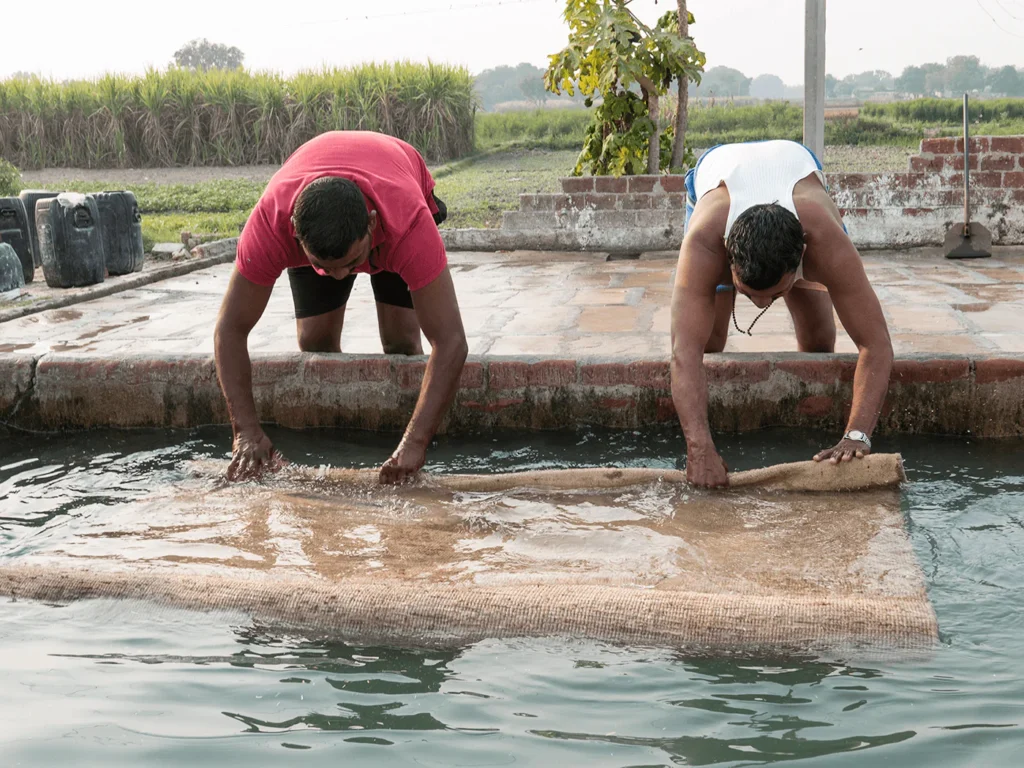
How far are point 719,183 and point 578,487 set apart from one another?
114 centimetres

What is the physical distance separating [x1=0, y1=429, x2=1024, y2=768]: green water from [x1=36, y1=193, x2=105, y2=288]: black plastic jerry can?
5502 millimetres

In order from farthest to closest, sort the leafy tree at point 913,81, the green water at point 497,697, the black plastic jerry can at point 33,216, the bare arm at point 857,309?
the leafy tree at point 913,81, the black plastic jerry can at point 33,216, the bare arm at point 857,309, the green water at point 497,697

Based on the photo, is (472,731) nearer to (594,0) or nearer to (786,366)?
(786,366)

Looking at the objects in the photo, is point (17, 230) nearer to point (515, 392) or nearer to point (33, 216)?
point (33, 216)

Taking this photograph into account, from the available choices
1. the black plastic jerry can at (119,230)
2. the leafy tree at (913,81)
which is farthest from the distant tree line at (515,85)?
the black plastic jerry can at (119,230)

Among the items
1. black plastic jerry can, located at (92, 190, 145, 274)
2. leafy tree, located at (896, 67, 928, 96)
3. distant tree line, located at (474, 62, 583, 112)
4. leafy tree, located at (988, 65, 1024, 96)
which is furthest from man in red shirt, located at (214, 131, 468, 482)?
distant tree line, located at (474, 62, 583, 112)

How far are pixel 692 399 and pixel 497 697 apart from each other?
4.42 ft

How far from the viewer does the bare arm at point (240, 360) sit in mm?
3486

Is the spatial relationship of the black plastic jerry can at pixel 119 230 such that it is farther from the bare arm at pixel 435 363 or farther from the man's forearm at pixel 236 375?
the bare arm at pixel 435 363

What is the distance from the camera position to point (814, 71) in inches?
306

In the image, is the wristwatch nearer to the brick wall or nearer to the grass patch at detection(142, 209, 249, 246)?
the brick wall

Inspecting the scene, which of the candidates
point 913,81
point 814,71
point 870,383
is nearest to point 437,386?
point 870,383

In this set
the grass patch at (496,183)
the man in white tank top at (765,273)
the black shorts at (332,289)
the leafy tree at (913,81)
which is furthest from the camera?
the leafy tree at (913,81)

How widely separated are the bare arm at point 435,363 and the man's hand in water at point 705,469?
2.66ft
